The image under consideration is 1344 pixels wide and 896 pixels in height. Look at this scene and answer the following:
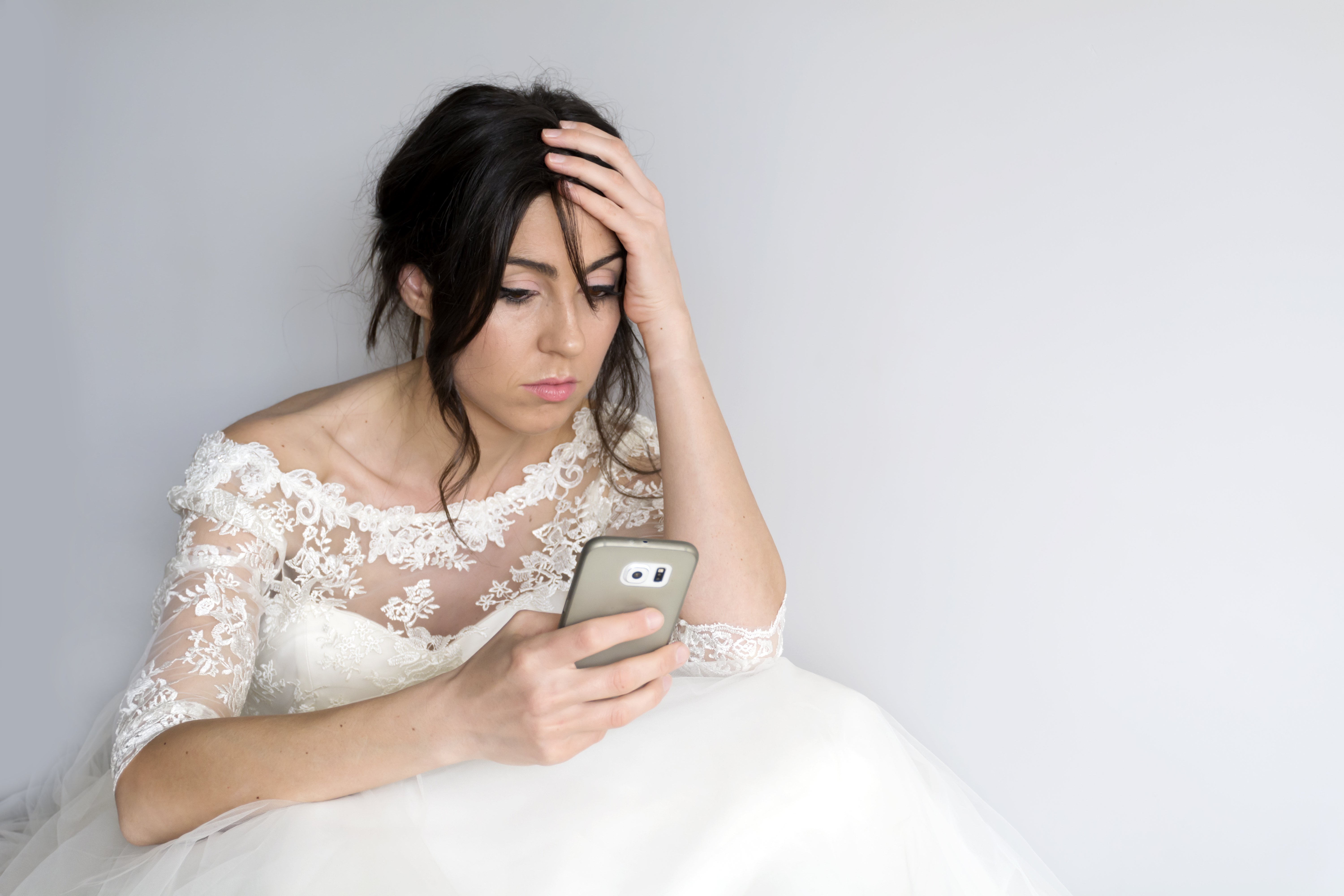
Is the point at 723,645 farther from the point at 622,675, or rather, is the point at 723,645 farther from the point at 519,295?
the point at 519,295

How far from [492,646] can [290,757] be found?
1.04ft

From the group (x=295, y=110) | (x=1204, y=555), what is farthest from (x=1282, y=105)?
(x=295, y=110)

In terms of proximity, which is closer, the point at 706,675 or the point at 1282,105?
the point at 706,675

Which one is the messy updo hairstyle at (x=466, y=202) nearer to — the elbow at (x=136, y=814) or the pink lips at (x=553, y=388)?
the pink lips at (x=553, y=388)

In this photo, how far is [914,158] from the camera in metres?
1.92

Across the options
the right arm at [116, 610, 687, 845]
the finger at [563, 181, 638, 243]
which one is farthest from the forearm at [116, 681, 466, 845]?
the finger at [563, 181, 638, 243]

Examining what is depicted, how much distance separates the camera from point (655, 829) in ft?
3.72

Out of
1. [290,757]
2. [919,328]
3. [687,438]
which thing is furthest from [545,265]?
[919,328]

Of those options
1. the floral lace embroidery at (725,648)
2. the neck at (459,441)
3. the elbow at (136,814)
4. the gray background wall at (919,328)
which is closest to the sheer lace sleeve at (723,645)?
the floral lace embroidery at (725,648)

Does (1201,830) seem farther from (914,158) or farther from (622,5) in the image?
(622,5)

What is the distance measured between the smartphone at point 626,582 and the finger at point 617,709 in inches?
1.8

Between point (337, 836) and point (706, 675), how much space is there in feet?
2.07

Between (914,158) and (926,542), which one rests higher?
(914,158)

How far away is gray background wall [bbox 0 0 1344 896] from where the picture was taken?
1.72 m
